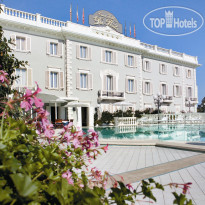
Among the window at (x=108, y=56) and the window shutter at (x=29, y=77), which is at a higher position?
the window at (x=108, y=56)

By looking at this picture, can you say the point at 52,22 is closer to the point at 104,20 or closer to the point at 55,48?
the point at 55,48

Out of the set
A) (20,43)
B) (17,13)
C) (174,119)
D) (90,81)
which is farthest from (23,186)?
(174,119)

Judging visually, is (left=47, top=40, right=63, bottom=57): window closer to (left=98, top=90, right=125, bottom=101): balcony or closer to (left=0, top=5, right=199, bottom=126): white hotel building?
(left=0, top=5, right=199, bottom=126): white hotel building

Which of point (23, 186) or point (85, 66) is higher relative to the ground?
point (85, 66)

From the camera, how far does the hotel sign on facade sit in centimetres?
2042

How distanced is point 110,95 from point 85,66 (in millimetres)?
3481

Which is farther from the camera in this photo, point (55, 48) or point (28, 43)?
point (55, 48)

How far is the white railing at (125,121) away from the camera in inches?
709

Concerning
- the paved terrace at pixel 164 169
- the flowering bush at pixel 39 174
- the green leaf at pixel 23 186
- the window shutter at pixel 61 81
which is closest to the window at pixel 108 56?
the window shutter at pixel 61 81

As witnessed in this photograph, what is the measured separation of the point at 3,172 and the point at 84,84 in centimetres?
1882

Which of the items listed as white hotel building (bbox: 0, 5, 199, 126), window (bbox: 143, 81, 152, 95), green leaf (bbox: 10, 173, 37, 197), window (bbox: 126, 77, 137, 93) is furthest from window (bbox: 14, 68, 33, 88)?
green leaf (bbox: 10, 173, 37, 197)

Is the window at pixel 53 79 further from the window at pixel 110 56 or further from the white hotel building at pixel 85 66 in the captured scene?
the window at pixel 110 56

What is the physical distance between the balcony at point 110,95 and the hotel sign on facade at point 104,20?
633 centimetres

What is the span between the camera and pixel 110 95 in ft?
66.3
